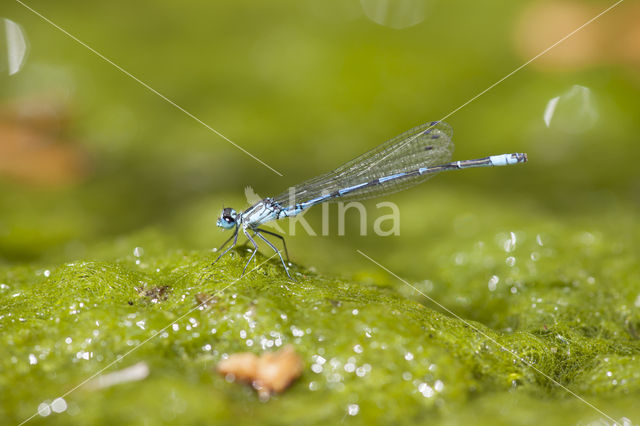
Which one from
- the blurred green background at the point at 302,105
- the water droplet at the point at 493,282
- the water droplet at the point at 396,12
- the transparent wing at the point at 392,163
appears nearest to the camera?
the water droplet at the point at 493,282

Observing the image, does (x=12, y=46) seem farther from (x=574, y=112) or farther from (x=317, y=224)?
(x=574, y=112)

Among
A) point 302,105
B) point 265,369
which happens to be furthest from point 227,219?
point 302,105

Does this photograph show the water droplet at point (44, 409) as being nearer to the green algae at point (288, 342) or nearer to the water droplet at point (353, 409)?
the green algae at point (288, 342)

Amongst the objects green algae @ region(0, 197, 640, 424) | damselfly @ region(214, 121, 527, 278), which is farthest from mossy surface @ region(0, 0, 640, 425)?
damselfly @ region(214, 121, 527, 278)

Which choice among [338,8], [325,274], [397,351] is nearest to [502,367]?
[397,351]

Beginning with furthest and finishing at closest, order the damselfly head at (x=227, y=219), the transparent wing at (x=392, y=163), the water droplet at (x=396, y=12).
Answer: the water droplet at (x=396, y=12), the transparent wing at (x=392, y=163), the damselfly head at (x=227, y=219)

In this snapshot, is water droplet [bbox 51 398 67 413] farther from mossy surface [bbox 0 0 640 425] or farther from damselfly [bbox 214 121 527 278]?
damselfly [bbox 214 121 527 278]

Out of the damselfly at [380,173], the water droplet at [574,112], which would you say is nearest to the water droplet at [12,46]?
the damselfly at [380,173]

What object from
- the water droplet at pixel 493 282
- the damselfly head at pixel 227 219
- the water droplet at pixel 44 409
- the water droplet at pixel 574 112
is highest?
the water droplet at pixel 574 112
